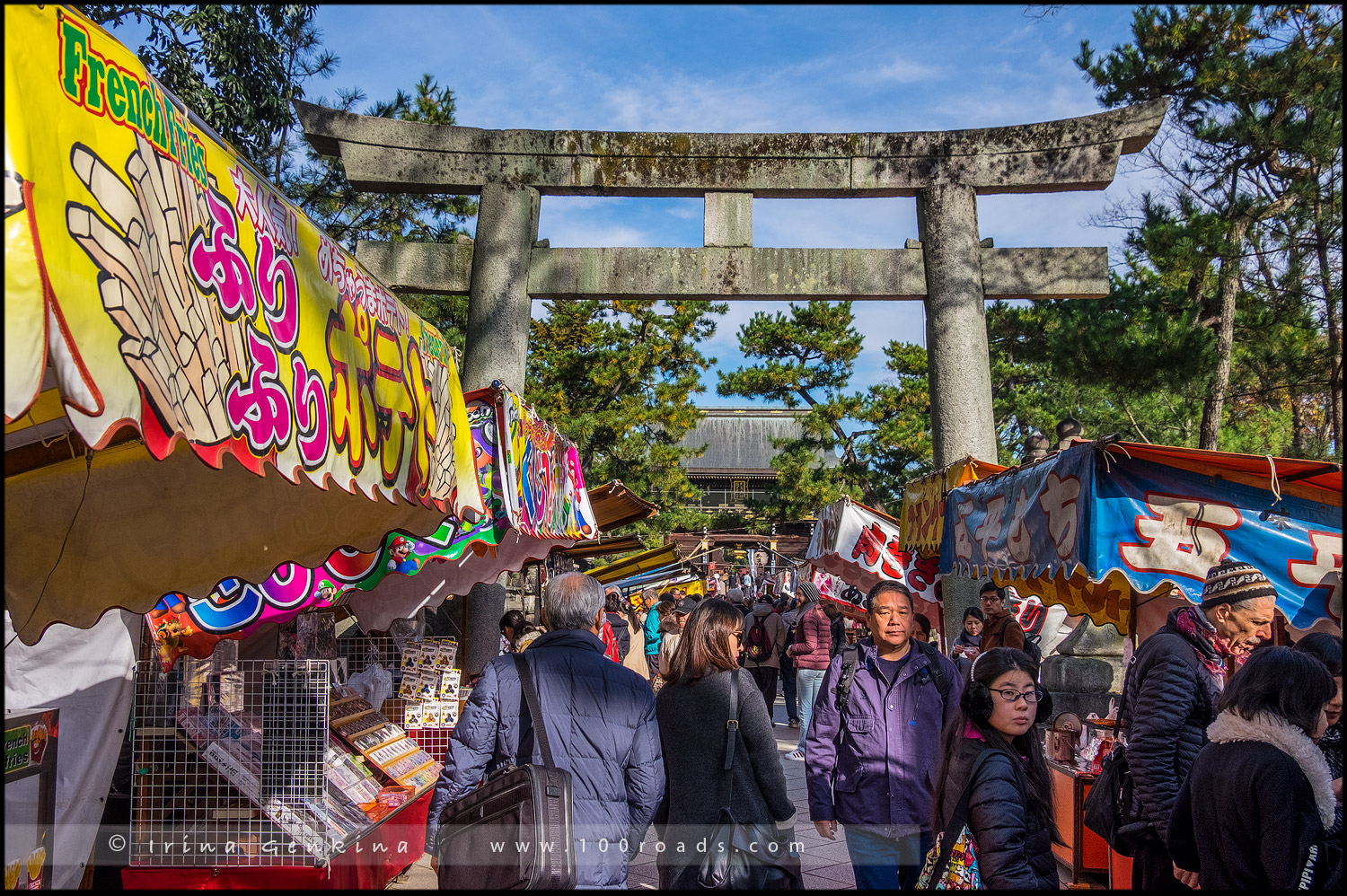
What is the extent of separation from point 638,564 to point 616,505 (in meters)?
6.86

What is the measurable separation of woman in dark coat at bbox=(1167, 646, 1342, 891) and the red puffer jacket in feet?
22.6

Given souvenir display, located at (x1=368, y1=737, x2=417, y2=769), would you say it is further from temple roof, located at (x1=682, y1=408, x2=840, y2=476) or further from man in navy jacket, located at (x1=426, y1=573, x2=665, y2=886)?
temple roof, located at (x1=682, y1=408, x2=840, y2=476)

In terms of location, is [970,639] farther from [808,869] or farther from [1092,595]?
[808,869]

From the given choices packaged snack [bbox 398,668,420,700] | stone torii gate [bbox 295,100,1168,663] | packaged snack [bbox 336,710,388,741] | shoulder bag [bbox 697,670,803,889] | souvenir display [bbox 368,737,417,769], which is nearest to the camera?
shoulder bag [bbox 697,670,803,889]

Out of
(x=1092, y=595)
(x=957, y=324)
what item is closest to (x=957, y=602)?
(x=1092, y=595)

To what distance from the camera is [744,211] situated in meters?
8.55

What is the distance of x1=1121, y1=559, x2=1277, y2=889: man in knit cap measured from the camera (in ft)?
10.5

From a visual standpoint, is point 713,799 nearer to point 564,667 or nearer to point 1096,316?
point 564,667

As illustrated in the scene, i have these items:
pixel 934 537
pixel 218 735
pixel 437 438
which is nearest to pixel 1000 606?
pixel 934 537

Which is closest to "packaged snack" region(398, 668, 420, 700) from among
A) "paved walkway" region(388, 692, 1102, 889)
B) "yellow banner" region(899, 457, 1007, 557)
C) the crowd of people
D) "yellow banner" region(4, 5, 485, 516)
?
"paved walkway" region(388, 692, 1102, 889)

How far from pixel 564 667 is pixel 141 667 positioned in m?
2.55

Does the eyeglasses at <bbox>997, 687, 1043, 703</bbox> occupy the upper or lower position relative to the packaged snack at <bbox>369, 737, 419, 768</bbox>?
upper

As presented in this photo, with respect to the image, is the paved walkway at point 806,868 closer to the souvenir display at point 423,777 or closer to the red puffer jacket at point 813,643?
the souvenir display at point 423,777

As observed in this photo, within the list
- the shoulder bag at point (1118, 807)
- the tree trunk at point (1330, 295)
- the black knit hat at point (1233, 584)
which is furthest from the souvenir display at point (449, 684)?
the tree trunk at point (1330, 295)
